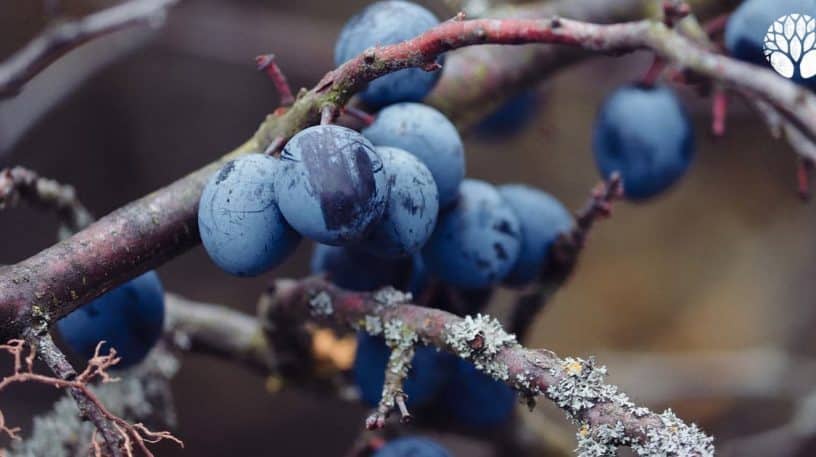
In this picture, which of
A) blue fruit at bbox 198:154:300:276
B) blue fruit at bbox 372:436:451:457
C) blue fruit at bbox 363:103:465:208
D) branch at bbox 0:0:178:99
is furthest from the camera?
branch at bbox 0:0:178:99

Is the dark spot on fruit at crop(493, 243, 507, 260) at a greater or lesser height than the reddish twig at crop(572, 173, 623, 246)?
lesser

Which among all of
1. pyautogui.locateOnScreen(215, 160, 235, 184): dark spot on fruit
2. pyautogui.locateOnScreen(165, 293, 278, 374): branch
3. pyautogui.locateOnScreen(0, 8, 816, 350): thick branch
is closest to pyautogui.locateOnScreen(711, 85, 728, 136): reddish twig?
pyautogui.locateOnScreen(0, 8, 816, 350): thick branch

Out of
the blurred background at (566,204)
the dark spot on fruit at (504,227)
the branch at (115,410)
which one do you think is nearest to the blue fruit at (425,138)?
the dark spot on fruit at (504,227)

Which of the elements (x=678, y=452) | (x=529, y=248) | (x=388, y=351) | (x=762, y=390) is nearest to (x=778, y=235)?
(x=762, y=390)

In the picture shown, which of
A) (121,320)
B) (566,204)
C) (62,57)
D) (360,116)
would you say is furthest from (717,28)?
(566,204)

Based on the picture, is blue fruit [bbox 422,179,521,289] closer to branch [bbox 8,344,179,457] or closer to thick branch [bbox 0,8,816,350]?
thick branch [bbox 0,8,816,350]

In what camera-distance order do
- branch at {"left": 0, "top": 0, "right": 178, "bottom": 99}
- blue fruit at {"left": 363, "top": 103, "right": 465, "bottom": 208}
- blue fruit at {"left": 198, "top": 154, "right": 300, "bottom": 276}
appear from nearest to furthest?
blue fruit at {"left": 198, "top": 154, "right": 300, "bottom": 276}, blue fruit at {"left": 363, "top": 103, "right": 465, "bottom": 208}, branch at {"left": 0, "top": 0, "right": 178, "bottom": 99}

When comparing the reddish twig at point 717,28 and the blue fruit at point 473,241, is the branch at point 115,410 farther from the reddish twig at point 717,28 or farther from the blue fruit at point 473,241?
the reddish twig at point 717,28

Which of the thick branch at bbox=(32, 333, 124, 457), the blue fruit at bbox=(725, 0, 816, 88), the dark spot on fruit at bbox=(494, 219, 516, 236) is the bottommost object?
the thick branch at bbox=(32, 333, 124, 457)

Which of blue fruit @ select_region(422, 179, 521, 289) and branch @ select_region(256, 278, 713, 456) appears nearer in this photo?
branch @ select_region(256, 278, 713, 456)
